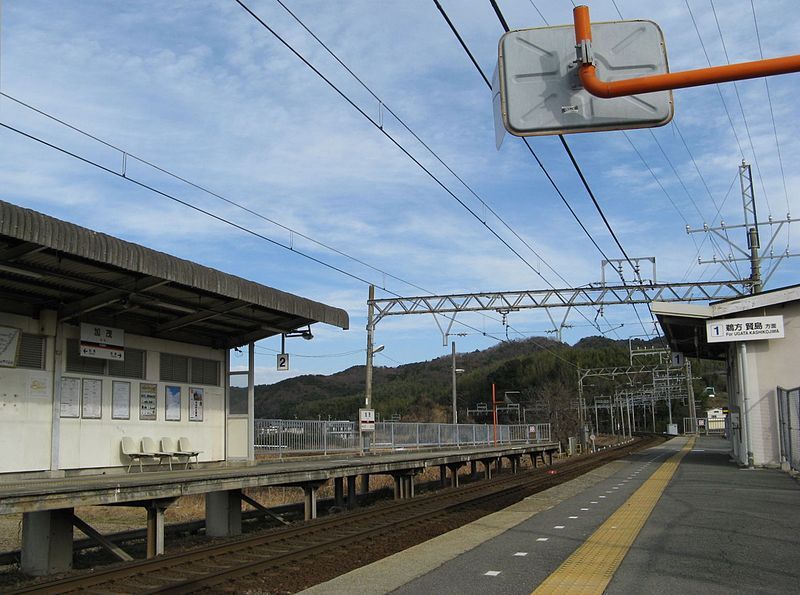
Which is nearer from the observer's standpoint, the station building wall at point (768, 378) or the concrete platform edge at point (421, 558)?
the concrete platform edge at point (421, 558)

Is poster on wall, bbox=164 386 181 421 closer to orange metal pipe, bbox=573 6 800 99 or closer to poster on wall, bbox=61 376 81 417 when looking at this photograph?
poster on wall, bbox=61 376 81 417

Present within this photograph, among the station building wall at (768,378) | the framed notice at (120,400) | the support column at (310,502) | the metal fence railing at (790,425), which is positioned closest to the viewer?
the framed notice at (120,400)

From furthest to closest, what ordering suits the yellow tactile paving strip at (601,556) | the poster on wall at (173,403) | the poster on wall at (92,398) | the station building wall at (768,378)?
1. the station building wall at (768,378)
2. the poster on wall at (173,403)
3. the poster on wall at (92,398)
4. the yellow tactile paving strip at (601,556)

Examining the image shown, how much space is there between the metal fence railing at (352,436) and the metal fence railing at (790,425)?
44.0ft

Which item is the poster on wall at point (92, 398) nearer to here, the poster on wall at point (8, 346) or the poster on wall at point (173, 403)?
the poster on wall at point (8, 346)

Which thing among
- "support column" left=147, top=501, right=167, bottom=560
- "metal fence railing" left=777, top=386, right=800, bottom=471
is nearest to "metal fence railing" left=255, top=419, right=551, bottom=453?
"metal fence railing" left=777, top=386, right=800, bottom=471

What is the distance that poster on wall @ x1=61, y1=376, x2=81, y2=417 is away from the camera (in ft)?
44.1

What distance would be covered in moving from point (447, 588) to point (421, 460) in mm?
12705

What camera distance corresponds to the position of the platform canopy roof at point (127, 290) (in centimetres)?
Result: 1090

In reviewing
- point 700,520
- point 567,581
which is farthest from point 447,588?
point 700,520

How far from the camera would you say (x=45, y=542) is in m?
9.73

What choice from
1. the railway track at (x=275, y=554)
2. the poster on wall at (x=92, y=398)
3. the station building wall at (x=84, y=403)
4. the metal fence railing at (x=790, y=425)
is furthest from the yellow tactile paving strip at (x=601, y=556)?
the poster on wall at (x=92, y=398)

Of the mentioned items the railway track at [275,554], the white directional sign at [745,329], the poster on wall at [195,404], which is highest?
the white directional sign at [745,329]

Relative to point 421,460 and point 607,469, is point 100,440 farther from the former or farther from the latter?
point 607,469
